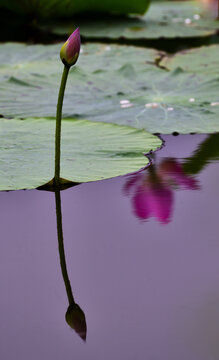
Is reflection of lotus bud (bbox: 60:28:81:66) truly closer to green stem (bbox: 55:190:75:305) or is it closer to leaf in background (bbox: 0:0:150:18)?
green stem (bbox: 55:190:75:305)

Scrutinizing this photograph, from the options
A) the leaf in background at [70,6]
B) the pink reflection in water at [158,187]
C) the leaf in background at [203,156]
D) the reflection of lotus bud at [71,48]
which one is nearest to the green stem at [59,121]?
the reflection of lotus bud at [71,48]

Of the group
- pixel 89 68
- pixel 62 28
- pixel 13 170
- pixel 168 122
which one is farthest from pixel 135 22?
pixel 13 170

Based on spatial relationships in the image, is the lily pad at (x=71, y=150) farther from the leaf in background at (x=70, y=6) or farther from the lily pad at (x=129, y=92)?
the leaf in background at (x=70, y=6)

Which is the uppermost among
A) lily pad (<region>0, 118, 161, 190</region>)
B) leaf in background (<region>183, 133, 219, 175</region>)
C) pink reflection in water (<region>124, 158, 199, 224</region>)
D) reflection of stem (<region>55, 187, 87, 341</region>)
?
reflection of stem (<region>55, 187, 87, 341</region>)

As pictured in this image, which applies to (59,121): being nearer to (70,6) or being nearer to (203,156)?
(203,156)

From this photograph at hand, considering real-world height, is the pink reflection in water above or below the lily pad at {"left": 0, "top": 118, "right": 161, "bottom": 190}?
below

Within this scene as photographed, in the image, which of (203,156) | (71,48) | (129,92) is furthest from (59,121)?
(129,92)

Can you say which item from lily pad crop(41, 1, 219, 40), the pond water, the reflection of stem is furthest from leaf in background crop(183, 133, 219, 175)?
lily pad crop(41, 1, 219, 40)
